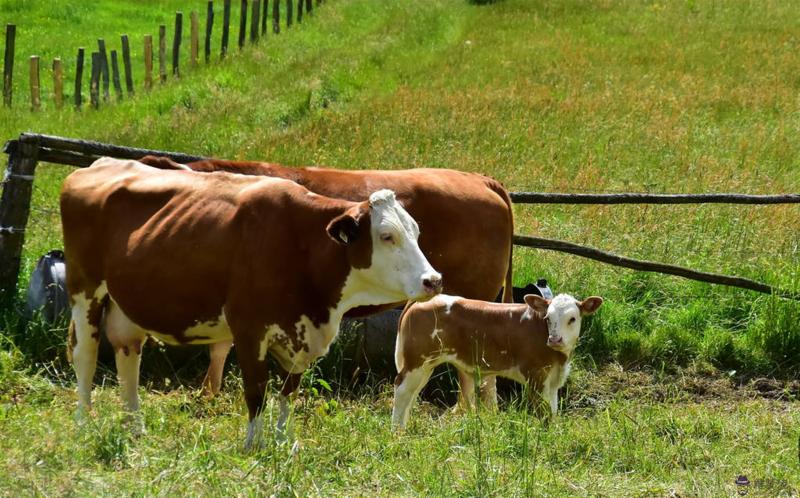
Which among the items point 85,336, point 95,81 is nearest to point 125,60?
point 95,81

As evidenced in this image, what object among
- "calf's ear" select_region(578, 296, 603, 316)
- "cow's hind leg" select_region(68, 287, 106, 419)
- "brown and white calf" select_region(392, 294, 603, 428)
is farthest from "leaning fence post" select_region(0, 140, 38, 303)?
"calf's ear" select_region(578, 296, 603, 316)

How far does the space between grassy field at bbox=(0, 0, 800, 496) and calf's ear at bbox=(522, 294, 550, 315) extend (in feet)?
2.44

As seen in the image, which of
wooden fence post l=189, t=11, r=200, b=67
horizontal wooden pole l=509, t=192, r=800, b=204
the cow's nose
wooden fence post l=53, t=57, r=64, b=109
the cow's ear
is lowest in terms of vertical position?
wooden fence post l=53, t=57, r=64, b=109

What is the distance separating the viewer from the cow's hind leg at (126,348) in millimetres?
6840

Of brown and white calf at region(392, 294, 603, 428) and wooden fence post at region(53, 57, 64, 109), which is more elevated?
brown and white calf at region(392, 294, 603, 428)

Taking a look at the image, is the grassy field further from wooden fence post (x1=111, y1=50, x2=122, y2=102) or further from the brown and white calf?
wooden fence post (x1=111, y1=50, x2=122, y2=102)

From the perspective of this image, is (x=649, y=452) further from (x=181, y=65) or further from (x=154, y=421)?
(x=181, y=65)

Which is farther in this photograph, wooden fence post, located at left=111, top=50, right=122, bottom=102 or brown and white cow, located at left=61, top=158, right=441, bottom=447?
wooden fence post, located at left=111, top=50, right=122, bottom=102

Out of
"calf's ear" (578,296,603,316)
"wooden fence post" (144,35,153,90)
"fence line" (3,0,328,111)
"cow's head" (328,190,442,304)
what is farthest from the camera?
"wooden fence post" (144,35,153,90)

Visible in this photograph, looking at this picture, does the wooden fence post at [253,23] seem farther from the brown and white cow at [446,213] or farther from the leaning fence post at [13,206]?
the brown and white cow at [446,213]

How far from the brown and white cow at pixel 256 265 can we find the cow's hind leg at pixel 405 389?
136 centimetres

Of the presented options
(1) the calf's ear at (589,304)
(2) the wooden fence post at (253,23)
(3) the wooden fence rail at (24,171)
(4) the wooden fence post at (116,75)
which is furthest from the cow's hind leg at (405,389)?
(2) the wooden fence post at (253,23)

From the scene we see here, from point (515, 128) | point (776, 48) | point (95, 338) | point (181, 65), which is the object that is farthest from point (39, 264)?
point (776, 48)

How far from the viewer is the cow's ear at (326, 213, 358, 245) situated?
573 centimetres
